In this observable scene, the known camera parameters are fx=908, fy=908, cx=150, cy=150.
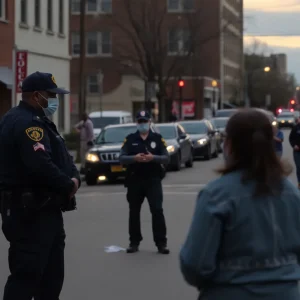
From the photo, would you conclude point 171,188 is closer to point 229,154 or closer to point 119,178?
point 119,178

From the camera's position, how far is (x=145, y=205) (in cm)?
1748

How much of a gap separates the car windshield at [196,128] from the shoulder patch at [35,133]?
2838cm

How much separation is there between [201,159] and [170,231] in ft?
69.7

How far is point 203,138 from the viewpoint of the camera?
111ft

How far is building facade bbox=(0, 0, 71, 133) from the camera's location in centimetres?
3502

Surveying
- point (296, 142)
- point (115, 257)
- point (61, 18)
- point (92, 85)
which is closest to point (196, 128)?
point (61, 18)

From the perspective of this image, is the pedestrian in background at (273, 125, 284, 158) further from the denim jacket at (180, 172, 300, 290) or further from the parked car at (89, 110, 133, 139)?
the parked car at (89, 110, 133, 139)

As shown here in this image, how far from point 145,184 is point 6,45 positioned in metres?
24.7

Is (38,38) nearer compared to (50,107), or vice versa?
(50,107)

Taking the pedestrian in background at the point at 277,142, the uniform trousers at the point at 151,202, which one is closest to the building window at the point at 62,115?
the pedestrian in background at the point at 277,142

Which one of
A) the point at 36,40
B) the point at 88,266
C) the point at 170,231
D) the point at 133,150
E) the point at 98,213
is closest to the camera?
the point at 88,266

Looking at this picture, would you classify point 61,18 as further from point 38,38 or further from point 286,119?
point 286,119

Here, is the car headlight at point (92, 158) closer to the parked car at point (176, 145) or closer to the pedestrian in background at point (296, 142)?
the parked car at point (176, 145)

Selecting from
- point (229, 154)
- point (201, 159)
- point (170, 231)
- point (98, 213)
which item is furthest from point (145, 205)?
point (201, 159)
